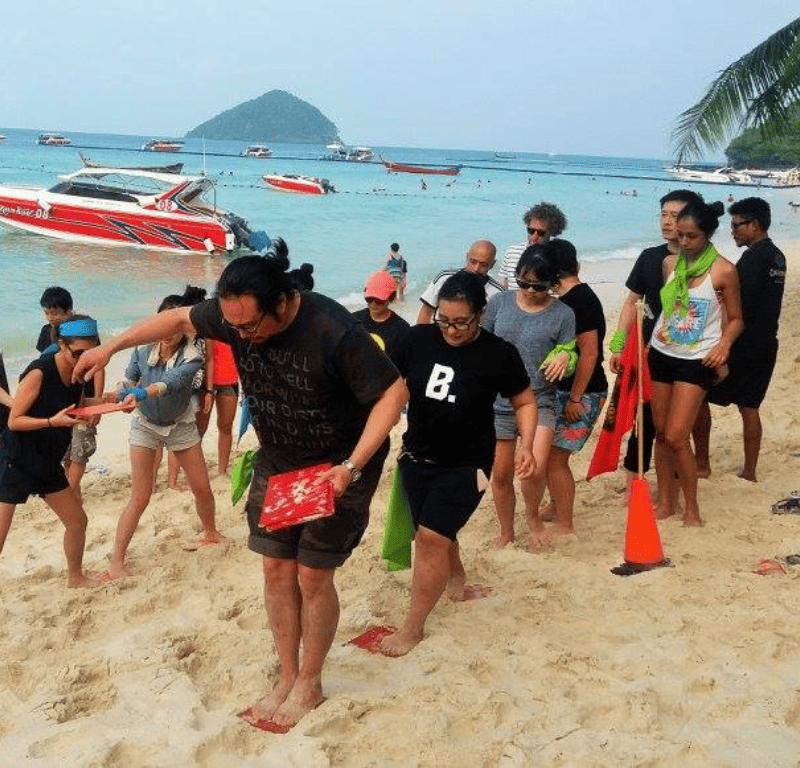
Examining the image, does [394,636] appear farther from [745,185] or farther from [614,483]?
[745,185]

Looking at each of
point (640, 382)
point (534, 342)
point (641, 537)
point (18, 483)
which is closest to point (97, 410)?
point (18, 483)

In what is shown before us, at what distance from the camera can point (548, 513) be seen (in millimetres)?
5539

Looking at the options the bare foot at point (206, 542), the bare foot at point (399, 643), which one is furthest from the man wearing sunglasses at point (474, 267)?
the bare foot at point (399, 643)

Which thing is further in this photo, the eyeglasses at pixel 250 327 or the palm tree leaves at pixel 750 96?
the palm tree leaves at pixel 750 96

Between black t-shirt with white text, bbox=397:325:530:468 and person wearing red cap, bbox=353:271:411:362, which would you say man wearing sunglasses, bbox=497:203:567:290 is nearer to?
person wearing red cap, bbox=353:271:411:362

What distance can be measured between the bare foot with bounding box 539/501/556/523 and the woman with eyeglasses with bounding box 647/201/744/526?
0.78 metres

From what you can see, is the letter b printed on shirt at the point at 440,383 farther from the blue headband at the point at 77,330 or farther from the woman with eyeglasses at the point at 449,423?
the blue headband at the point at 77,330

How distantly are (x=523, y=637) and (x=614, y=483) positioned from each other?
8.39 feet

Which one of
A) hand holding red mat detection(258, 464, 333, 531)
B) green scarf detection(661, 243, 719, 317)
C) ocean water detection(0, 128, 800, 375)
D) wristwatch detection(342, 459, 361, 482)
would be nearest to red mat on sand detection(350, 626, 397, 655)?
hand holding red mat detection(258, 464, 333, 531)

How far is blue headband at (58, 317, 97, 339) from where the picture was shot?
4.25 m

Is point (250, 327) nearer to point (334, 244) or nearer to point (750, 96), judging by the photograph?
point (750, 96)

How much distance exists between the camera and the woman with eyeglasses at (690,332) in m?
4.84

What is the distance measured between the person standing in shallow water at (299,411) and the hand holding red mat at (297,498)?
6cm

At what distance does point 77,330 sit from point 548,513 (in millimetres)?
2919
